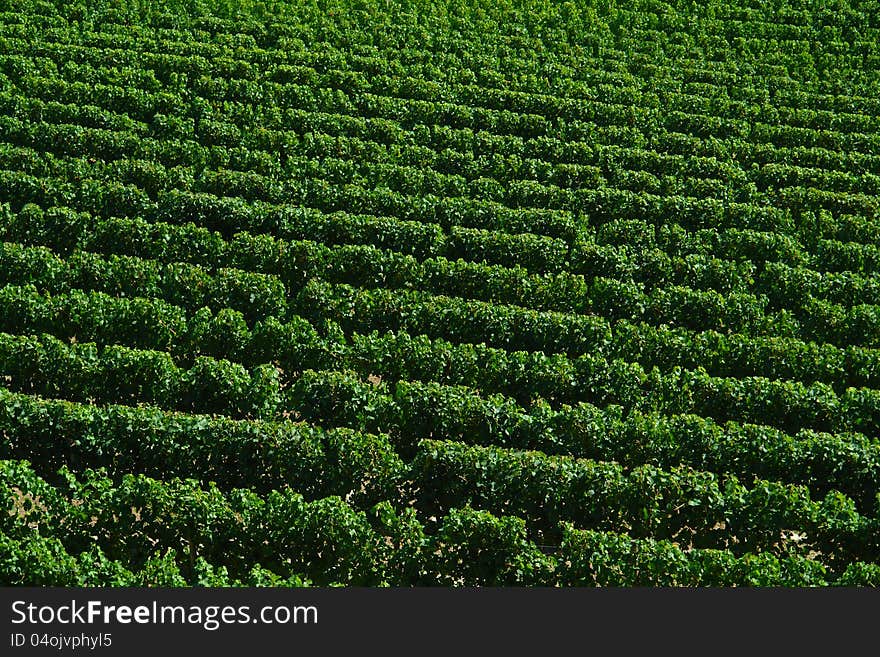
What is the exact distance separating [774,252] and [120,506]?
13.9 meters

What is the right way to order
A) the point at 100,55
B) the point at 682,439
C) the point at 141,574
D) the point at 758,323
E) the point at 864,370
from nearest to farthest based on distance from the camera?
the point at 141,574 → the point at 682,439 → the point at 864,370 → the point at 758,323 → the point at 100,55

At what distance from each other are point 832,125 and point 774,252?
7.67 m

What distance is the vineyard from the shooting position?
13531 millimetres

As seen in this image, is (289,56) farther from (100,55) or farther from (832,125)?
(832,125)

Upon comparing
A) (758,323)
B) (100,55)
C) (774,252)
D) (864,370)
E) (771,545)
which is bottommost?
(771,545)

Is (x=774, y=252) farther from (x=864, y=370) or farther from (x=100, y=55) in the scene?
(x=100, y=55)

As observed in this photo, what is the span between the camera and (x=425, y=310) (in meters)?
17.9

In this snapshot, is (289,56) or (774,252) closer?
(774,252)

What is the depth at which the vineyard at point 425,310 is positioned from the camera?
1353 centimetres

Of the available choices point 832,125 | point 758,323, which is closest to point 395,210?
point 758,323

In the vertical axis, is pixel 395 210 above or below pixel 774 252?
above

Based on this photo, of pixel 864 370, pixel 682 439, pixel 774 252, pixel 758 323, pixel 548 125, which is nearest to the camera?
pixel 682 439

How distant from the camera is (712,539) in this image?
14180 millimetres

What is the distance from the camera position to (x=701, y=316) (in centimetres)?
1848
